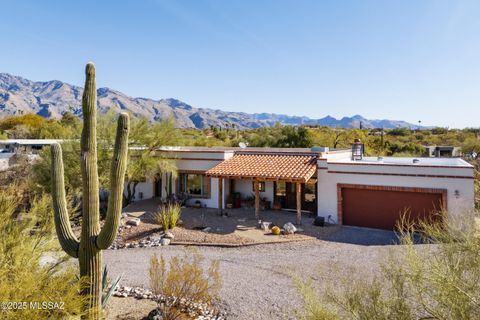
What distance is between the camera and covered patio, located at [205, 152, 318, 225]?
18.8 m

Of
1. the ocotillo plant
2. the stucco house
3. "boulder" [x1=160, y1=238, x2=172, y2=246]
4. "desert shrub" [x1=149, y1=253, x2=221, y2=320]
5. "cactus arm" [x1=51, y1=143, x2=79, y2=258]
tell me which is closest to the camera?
the ocotillo plant

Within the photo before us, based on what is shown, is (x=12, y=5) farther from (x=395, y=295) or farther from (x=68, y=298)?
(x=395, y=295)

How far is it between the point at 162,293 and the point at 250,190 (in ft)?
51.0

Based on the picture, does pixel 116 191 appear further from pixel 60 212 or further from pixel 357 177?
pixel 357 177

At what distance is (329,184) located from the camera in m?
19.5

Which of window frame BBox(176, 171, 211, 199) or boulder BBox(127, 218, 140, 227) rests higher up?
window frame BBox(176, 171, 211, 199)

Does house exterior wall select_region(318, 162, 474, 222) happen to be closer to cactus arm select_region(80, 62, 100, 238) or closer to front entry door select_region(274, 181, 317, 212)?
front entry door select_region(274, 181, 317, 212)

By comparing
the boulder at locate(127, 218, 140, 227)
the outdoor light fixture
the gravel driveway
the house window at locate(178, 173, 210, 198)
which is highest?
the outdoor light fixture

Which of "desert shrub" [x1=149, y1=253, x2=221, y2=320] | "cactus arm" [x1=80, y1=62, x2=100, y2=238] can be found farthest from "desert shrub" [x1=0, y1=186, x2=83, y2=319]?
"desert shrub" [x1=149, y1=253, x2=221, y2=320]

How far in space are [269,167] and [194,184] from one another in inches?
258

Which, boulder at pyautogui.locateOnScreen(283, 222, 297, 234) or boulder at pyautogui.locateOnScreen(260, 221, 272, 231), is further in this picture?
boulder at pyautogui.locateOnScreen(260, 221, 272, 231)

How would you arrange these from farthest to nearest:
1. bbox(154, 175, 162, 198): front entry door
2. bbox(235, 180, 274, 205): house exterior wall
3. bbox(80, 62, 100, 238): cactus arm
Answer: bbox(154, 175, 162, 198): front entry door → bbox(235, 180, 274, 205): house exterior wall → bbox(80, 62, 100, 238): cactus arm

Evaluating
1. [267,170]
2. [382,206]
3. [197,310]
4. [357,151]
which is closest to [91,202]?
[197,310]

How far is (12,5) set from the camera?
18.0 metres
